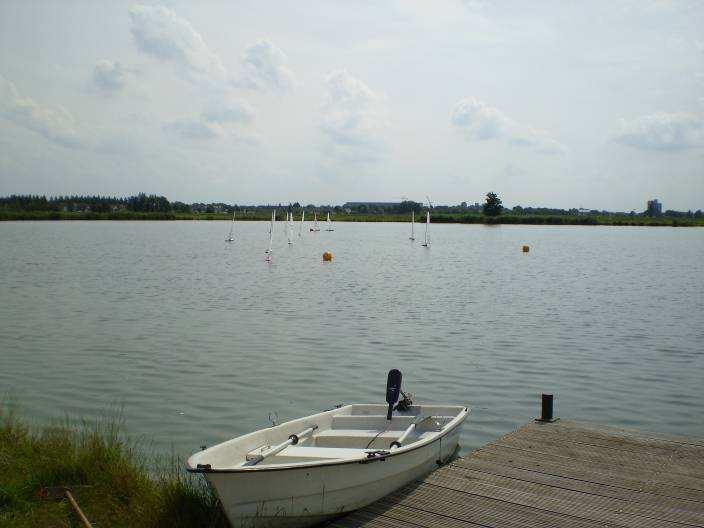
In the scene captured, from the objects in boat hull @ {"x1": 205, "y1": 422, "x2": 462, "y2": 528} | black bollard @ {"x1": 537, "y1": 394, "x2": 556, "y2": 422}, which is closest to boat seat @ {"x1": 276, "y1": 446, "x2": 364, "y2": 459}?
boat hull @ {"x1": 205, "y1": 422, "x2": 462, "y2": 528}

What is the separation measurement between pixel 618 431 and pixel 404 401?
323cm

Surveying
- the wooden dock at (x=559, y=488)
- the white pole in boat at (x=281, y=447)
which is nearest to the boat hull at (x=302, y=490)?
the wooden dock at (x=559, y=488)

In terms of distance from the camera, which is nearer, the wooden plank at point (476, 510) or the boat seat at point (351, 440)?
the wooden plank at point (476, 510)

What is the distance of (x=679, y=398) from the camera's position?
46.6 ft

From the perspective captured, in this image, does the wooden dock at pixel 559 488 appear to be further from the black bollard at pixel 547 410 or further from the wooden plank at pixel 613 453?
the black bollard at pixel 547 410

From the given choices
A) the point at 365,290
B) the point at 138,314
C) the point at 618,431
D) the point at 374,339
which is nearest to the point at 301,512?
the point at 618,431

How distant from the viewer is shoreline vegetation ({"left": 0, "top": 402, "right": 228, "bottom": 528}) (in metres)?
7.03

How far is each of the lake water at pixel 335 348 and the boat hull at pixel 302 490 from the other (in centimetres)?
376

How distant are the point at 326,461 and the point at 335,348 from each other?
→ 37.8ft

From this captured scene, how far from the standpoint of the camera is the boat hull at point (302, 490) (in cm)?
683

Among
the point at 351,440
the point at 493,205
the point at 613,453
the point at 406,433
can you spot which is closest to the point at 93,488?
the point at 351,440

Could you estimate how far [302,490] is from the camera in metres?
7.08

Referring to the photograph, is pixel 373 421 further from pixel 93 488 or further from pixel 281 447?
pixel 93 488

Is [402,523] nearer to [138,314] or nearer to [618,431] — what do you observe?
[618,431]
